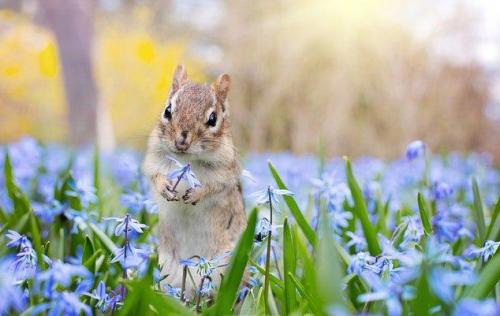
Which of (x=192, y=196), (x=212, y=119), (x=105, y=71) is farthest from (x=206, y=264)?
(x=105, y=71)

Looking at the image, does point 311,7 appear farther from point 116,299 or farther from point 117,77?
point 116,299

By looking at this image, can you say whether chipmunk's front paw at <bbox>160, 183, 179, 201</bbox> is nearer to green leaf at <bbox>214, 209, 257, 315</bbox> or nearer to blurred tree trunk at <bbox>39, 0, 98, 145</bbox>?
green leaf at <bbox>214, 209, 257, 315</bbox>

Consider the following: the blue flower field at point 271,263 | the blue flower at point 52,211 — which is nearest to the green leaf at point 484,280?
the blue flower field at point 271,263

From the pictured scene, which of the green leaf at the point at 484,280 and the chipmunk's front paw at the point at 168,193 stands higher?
the green leaf at the point at 484,280

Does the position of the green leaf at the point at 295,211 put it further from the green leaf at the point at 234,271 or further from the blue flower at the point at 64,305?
the blue flower at the point at 64,305

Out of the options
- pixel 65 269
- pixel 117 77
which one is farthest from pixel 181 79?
pixel 117 77

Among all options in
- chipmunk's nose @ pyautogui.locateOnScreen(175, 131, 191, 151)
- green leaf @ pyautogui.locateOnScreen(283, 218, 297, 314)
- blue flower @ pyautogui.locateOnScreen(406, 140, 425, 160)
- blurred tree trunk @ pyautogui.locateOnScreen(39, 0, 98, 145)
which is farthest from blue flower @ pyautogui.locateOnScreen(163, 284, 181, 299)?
blurred tree trunk @ pyautogui.locateOnScreen(39, 0, 98, 145)

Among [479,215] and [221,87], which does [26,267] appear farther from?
[479,215]
